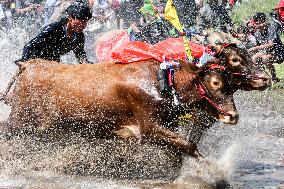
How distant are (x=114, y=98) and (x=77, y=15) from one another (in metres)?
1.31

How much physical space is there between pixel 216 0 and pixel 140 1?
2.26 metres

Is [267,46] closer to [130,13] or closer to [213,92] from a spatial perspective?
[130,13]

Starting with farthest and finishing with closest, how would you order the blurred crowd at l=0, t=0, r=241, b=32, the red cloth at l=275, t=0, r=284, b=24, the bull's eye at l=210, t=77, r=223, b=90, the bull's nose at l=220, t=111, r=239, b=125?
Answer: the blurred crowd at l=0, t=0, r=241, b=32, the red cloth at l=275, t=0, r=284, b=24, the bull's eye at l=210, t=77, r=223, b=90, the bull's nose at l=220, t=111, r=239, b=125

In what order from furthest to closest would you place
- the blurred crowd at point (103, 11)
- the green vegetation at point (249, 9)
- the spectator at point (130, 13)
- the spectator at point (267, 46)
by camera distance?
the green vegetation at point (249, 9) < the spectator at point (130, 13) < the blurred crowd at point (103, 11) < the spectator at point (267, 46)

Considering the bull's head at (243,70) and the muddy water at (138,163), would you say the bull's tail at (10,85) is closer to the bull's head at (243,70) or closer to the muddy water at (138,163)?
the muddy water at (138,163)

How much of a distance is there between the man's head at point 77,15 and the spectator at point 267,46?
664cm

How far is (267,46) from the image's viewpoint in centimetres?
1341

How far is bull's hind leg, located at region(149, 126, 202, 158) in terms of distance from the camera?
604 cm

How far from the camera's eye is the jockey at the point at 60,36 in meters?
7.32

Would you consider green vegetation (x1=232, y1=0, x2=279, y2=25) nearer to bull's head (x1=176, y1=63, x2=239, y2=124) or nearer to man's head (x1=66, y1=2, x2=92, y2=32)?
man's head (x1=66, y1=2, x2=92, y2=32)

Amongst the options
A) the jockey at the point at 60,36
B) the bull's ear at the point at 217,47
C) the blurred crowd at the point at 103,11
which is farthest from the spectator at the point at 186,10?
the bull's ear at the point at 217,47

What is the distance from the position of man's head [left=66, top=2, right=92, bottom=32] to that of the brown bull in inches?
24.5

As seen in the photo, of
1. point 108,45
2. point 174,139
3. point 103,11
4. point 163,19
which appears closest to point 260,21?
point 163,19

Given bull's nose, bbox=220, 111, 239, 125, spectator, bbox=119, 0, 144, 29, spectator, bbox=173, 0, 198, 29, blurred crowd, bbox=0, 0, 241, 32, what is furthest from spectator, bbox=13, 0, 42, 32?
bull's nose, bbox=220, 111, 239, 125
